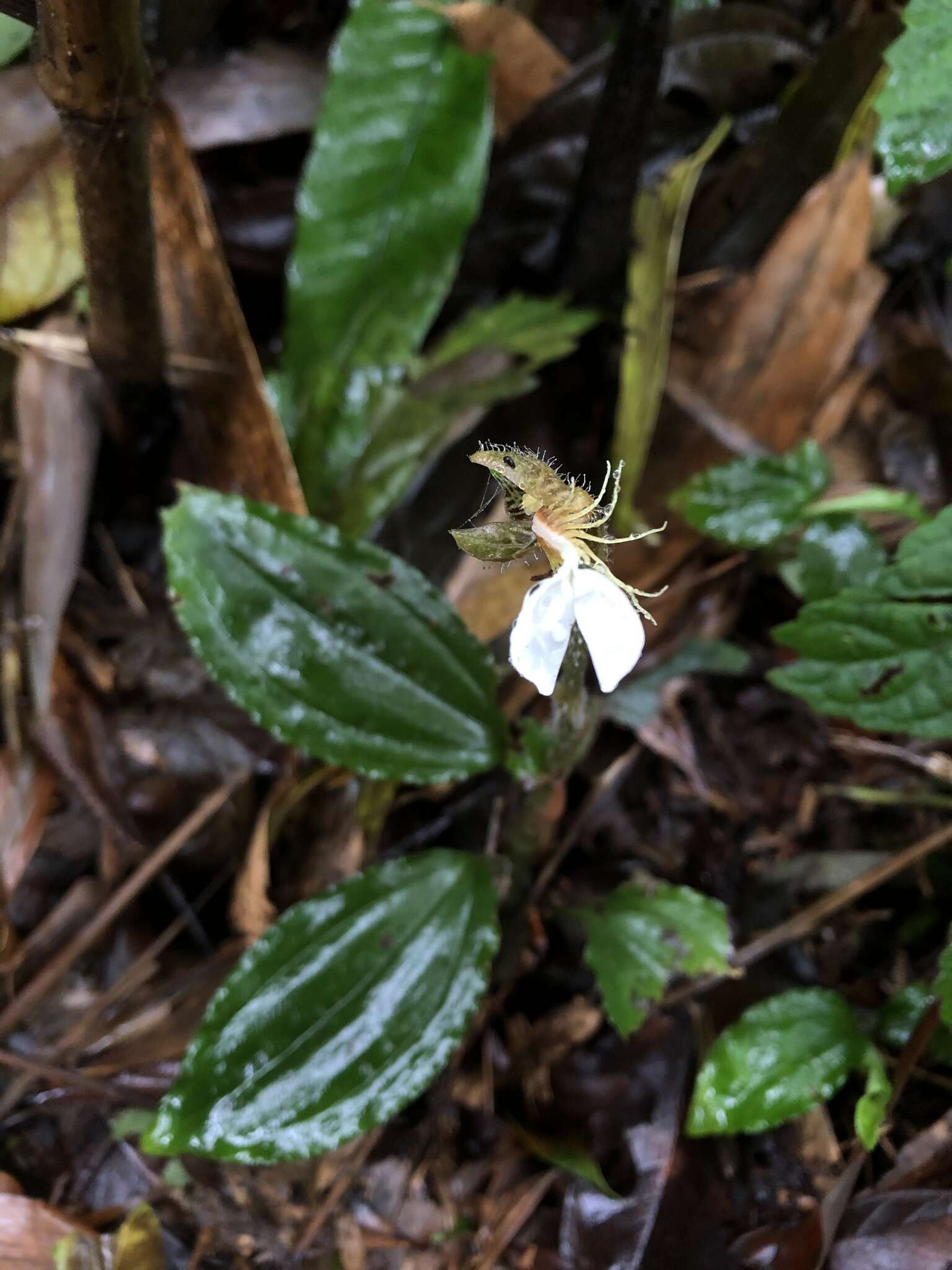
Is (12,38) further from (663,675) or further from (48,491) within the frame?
(663,675)

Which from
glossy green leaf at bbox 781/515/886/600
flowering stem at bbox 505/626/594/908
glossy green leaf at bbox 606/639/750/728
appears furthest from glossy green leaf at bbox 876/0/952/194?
glossy green leaf at bbox 606/639/750/728

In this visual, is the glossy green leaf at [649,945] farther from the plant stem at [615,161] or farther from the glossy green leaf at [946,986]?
the plant stem at [615,161]

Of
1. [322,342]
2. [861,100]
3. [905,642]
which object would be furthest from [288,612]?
[861,100]

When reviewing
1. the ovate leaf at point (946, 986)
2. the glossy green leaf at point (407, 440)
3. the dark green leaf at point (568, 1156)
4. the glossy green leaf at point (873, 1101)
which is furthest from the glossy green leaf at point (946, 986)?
the glossy green leaf at point (407, 440)

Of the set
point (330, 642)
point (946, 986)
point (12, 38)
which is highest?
point (12, 38)

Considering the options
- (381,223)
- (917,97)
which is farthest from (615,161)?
(917,97)

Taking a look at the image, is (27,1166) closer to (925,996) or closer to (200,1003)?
(200,1003)
